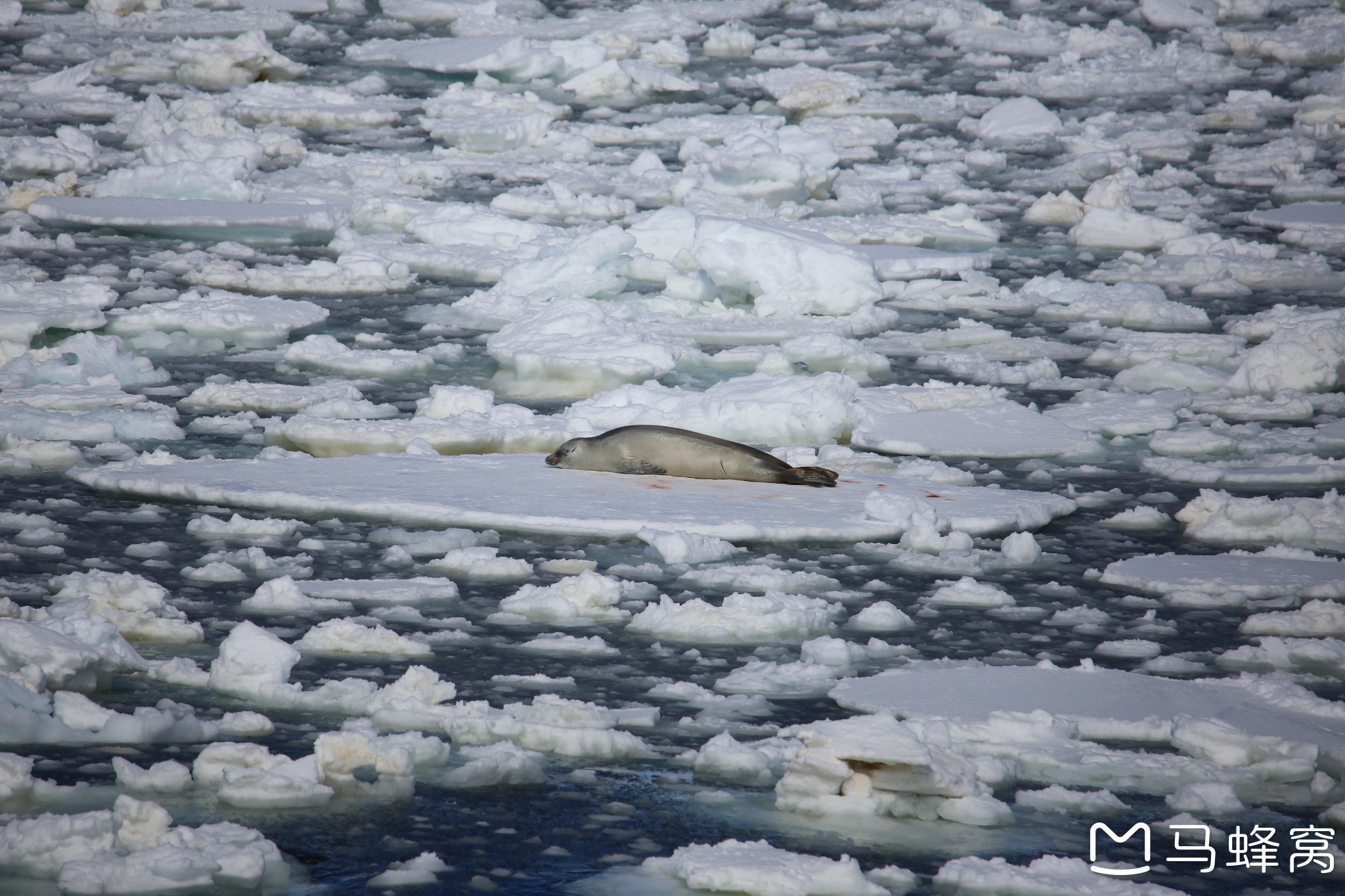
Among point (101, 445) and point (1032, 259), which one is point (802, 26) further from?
point (101, 445)

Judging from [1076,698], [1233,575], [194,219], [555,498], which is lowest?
[1233,575]

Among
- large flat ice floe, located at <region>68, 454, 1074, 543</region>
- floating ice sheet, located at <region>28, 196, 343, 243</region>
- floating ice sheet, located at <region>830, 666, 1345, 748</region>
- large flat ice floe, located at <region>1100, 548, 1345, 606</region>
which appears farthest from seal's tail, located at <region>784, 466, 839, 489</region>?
floating ice sheet, located at <region>28, 196, 343, 243</region>

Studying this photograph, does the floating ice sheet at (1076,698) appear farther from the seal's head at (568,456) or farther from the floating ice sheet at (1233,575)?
the seal's head at (568,456)

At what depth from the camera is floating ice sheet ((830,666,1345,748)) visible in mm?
3631

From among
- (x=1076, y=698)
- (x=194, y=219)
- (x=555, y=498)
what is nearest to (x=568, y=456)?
(x=555, y=498)

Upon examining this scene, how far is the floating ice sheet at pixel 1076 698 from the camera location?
11.9 ft

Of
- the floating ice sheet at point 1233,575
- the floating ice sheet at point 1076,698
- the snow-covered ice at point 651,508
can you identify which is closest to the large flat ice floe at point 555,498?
the snow-covered ice at point 651,508

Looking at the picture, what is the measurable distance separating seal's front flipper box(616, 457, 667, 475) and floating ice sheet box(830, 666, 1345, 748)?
6.87 ft

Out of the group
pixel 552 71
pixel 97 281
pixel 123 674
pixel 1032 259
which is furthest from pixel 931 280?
pixel 552 71

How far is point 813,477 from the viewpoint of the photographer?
5.85 metres

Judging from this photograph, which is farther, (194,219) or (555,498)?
(194,219)

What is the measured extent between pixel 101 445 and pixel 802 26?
15841 millimetres

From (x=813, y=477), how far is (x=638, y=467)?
668mm

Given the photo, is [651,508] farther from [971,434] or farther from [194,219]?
[194,219]
